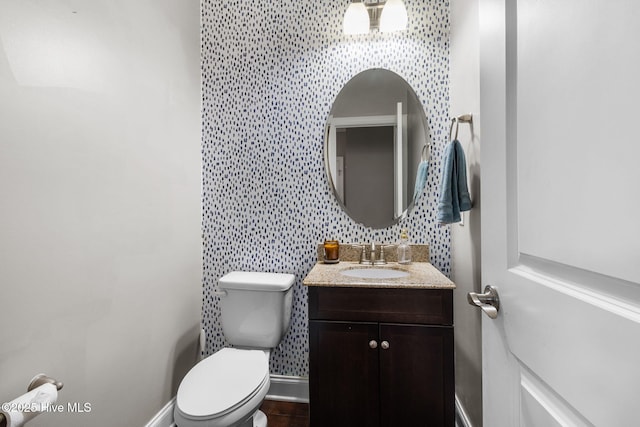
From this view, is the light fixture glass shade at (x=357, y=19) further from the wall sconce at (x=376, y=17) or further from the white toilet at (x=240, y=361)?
the white toilet at (x=240, y=361)

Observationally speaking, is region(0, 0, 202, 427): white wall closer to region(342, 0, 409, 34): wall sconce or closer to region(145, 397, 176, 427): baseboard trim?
region(145, 397, 176, 427): baseboard trim

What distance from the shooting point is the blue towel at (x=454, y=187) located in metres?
1.46

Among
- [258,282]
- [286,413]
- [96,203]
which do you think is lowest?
[286,413]

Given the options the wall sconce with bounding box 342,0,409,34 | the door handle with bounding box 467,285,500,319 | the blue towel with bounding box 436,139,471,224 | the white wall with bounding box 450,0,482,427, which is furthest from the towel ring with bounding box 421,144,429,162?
the door handle with bounding box 467,285,500,319

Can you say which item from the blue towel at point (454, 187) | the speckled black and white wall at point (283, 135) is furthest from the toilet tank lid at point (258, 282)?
the blue towel at point (454, 187)

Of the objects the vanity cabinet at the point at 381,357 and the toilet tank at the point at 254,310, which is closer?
the vanity cabinet at the point at 381,357

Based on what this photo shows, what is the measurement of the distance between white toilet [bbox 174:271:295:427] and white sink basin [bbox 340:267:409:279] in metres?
0.36

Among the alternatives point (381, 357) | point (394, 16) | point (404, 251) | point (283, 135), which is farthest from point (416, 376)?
point (394, 16)

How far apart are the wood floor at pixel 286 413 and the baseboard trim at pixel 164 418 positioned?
1.67 ft

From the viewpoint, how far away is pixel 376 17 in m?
1.88

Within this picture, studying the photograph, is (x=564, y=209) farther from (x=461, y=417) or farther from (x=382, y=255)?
(x=461, y=417)

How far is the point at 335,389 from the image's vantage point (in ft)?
4.76

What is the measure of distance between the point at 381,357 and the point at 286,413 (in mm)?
803

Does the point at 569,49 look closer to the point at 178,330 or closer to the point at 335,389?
the point at 335,389
